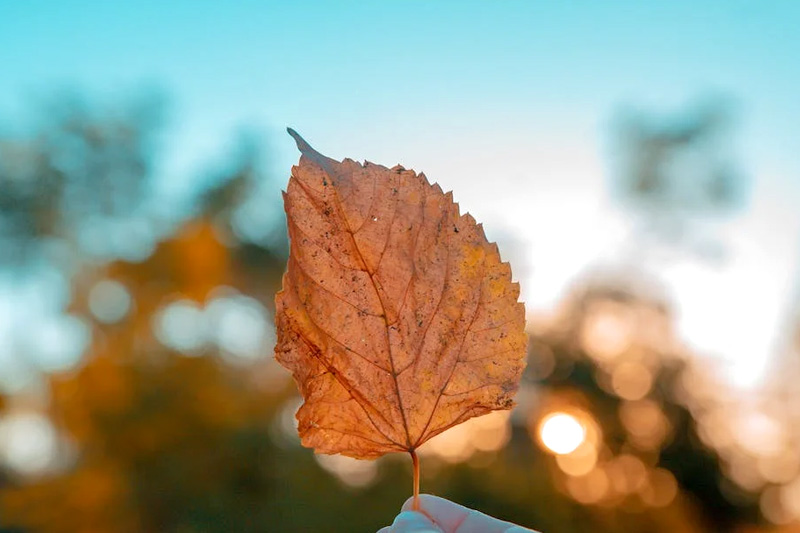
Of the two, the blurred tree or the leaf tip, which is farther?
the blurred tree

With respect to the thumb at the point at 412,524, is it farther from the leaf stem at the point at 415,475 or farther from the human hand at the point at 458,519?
the human hand at the point at 458,519

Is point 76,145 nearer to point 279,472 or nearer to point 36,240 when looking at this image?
point 36,240

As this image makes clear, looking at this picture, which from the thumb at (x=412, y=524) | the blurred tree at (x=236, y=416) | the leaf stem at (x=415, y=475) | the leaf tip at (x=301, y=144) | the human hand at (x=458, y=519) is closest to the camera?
the leaf tip at (x=301, y=144)

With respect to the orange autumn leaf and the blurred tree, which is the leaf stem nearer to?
the orange autumn leaf

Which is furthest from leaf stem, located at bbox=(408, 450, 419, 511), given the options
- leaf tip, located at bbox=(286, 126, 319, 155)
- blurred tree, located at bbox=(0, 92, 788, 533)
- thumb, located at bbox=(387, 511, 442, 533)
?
blurred tree, located at bbox=(0, 92, 788, 533)

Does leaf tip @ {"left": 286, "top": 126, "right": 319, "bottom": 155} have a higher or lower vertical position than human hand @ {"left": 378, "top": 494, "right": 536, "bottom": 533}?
higher

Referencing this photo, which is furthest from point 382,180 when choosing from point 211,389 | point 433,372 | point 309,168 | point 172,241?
point 172,241

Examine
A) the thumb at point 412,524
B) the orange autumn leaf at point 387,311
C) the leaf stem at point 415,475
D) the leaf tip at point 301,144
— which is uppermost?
the leaf tip at point 301,144

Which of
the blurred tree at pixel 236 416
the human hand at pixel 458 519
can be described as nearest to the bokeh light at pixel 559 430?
the blurred tree at pixel 236 416
